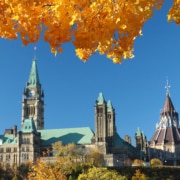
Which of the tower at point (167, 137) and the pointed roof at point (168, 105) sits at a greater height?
the pointed roof at point (168, 105)

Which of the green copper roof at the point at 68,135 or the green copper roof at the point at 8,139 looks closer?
the green copper roof at the point at 8,139

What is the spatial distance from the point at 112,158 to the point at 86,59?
96642mm

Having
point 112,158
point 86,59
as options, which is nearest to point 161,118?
point 112,158

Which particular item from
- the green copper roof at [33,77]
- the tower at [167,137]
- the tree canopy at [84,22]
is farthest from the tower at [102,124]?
the tree canopy at [84,22]

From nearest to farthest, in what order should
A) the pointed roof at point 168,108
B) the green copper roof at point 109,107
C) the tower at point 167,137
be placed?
1. the green copper roof at point 109,107
2. the tower at point 167,137
3. the pointed roof at point 168,108

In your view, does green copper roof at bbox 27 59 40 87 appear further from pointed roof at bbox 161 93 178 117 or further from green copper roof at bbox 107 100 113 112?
pointed roof at bbox 161 93 178 117

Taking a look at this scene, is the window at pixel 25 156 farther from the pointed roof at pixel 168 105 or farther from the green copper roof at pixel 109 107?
the pointed roof at pixel 168 105

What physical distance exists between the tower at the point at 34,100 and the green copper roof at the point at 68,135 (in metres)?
17.2

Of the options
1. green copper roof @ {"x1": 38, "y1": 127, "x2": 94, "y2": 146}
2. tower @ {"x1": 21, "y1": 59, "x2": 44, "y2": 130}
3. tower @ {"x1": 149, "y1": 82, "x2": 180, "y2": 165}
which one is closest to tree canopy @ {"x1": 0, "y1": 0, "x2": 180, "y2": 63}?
green copper roof @ {"x1": 38, "y1": 127, "x2": 94, "y2": 146}

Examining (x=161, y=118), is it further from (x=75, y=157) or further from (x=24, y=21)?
(x=24, y=21)

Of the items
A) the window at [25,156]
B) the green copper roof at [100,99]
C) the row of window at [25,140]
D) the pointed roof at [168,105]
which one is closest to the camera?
the window at [25,156]

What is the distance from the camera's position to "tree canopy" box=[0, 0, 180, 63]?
5.65m

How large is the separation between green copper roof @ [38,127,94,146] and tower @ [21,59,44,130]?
17218mm

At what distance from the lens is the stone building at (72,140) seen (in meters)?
108
